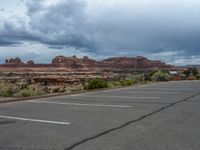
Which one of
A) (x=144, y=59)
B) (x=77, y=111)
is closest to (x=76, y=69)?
(x=144, y=59)

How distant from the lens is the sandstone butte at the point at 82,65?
17562 cm

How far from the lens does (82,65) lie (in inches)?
7185

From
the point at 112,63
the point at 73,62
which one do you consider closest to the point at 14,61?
the point at 73,62

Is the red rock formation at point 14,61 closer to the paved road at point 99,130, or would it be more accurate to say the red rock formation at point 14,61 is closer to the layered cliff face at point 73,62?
the layered cliff face at point 73,62

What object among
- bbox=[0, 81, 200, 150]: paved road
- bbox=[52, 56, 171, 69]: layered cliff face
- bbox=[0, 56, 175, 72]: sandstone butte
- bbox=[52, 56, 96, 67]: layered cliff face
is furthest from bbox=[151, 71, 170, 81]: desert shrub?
bbox=[52, 56, 96, 67]: layered cliff face

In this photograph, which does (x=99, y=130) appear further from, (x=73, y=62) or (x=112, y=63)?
(x=112, y=63)

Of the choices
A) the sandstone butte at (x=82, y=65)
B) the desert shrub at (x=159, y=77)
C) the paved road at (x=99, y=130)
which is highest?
the sandstone butte at (x=82, y=65)

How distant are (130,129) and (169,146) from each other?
2.34 m

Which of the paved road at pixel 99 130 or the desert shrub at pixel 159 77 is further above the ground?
the desert shrub at pixel 159 77

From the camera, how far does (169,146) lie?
26.8 feet

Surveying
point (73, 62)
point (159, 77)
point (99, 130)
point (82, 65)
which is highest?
point (73, 62)

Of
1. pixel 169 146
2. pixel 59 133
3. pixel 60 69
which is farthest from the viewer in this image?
pixel 60 69

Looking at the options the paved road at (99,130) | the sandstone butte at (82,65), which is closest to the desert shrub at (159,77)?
the paved road at (99,130)

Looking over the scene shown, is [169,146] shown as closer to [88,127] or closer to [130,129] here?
[130,129]
